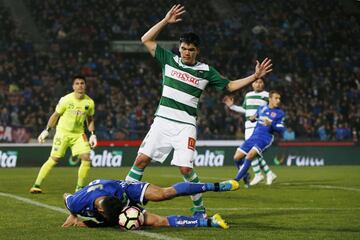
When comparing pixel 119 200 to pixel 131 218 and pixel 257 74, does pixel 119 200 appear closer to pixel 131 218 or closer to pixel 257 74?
pixel 131 218

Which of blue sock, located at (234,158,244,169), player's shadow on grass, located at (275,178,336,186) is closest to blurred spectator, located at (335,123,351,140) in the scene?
player's shadow on grass, located at (275,178,336,186)

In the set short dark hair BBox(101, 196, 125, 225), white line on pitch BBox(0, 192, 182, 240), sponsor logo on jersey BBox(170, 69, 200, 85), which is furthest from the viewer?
sponsor logo on jersey BBox(170, 69, 200, 85)

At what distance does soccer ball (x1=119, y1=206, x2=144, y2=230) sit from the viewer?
29.8 feet

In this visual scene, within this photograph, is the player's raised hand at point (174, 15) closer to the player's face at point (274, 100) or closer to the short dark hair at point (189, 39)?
the short dark hair at point (189, 39)

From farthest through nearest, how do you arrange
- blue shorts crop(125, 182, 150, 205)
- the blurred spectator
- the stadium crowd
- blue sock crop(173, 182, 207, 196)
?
the blurred spectator, the stadium crowd, blue shorts crop(125, 182, 150, 205), blue sock crop(173, 182, 207, 196)

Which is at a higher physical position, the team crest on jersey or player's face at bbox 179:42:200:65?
player's face at bbox 179:42:200:65

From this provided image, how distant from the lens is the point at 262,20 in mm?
41688

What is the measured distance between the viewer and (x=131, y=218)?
29.8 ft

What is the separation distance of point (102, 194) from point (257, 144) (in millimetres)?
8784

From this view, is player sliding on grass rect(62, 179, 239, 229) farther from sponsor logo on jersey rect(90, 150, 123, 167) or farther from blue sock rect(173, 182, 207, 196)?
sponsor logo on jersey rect(90, 150, 123, 167)

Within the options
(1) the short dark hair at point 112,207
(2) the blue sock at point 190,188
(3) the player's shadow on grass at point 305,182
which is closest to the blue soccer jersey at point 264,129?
(3) the player's shadow on grass at point 305,182

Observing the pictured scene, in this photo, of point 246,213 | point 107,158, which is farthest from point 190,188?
point 107,158

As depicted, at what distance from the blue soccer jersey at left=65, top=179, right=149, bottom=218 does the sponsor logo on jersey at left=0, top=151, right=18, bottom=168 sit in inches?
731

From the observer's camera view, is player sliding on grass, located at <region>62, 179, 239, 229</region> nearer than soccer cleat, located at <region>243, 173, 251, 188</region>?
Yes
